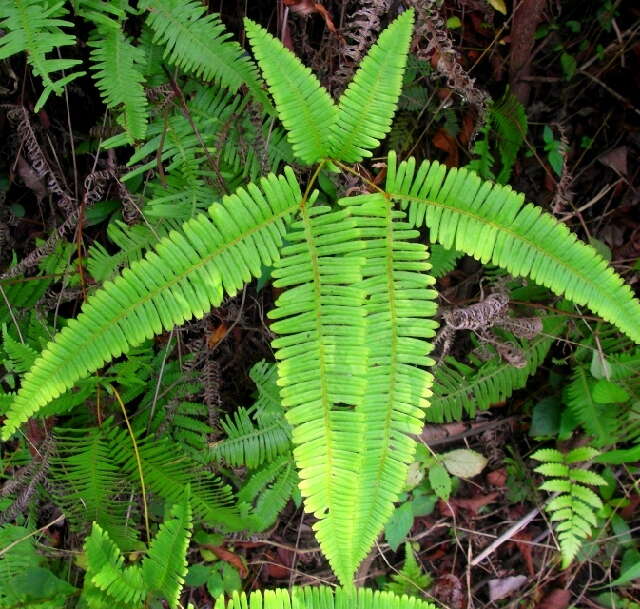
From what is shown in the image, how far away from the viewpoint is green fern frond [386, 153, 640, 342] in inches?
71.8

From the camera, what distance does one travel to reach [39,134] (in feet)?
8.58

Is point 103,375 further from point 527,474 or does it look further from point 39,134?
point 527,474

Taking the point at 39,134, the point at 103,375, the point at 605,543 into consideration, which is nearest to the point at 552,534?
the point at 605,543

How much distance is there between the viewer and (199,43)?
7.25ft

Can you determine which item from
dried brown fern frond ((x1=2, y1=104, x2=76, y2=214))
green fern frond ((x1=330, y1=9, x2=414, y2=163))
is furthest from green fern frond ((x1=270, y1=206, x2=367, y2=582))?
dried brown fern frond ((x1=2, y1=104, x2=76, y2=214))

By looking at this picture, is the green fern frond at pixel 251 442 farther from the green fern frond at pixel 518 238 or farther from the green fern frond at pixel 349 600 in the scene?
the green fern frond at pixel 518 238

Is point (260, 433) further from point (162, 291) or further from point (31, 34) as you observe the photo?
point (31, 34)

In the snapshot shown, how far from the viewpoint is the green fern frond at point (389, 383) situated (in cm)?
178

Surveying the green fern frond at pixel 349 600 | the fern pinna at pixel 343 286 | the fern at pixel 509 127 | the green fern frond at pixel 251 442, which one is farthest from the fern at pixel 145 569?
the fern at pixel 509 127

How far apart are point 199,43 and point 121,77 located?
0.34 m

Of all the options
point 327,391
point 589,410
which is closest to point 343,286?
point 327,391

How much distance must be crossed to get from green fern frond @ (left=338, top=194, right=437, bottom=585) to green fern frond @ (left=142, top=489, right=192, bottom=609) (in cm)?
69

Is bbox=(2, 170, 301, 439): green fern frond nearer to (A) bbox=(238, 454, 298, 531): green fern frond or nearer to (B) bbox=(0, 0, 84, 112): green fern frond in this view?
(B) bbox=(0, 0, 84, 112): green fern frond

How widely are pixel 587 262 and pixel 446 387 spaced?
134 centimetres
